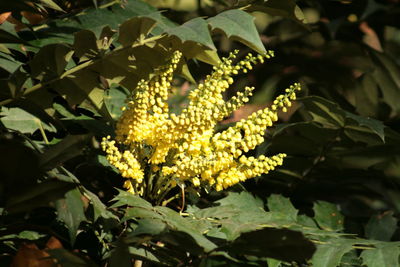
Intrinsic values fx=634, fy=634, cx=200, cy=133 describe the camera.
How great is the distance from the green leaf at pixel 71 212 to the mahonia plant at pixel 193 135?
0.11 metres

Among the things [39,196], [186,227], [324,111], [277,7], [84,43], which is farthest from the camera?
[324,111]

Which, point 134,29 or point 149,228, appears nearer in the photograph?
point 149,228

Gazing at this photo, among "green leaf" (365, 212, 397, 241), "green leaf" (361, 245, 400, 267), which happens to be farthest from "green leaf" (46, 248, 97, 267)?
"green leaf" (365, 212, 397, 241)

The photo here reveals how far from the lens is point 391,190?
154 cm

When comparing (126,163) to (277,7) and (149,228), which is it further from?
(277,7)

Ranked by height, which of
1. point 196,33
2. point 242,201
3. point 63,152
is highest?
point 196,33

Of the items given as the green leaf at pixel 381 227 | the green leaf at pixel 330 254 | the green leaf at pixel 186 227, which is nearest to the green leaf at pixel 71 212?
the green leaf at pixel 186 227

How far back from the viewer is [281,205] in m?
1.12

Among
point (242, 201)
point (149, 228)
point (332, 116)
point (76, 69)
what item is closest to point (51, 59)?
point (76, 69)

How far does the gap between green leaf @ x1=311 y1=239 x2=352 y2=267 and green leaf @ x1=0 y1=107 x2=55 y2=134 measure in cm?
46

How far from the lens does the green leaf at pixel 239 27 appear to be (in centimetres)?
82

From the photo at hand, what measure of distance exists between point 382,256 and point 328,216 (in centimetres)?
26

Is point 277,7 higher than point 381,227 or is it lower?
higher

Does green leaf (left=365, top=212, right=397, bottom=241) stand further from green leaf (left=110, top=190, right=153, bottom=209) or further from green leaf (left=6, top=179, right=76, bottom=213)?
green leaf (left=6, top=179, right=76, bottom=213)
